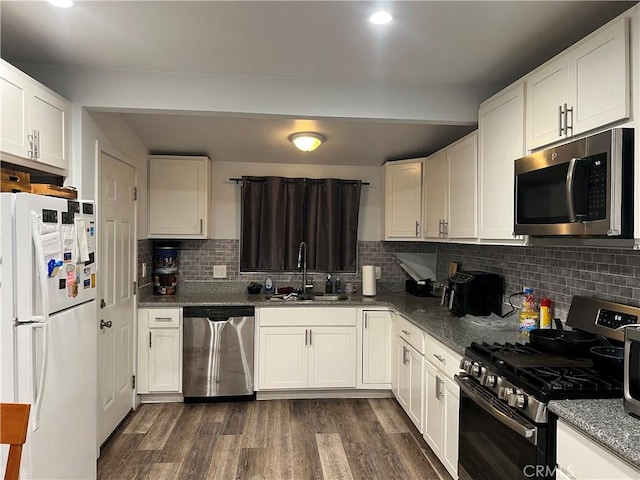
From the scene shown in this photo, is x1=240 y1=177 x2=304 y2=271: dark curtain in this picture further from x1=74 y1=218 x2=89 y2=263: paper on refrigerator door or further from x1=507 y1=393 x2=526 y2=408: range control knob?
x1=507 y1=393 x2=526 y2=408: range control knob

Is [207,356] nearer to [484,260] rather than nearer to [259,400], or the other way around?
[259,400]

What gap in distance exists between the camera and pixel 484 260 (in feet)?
11.1

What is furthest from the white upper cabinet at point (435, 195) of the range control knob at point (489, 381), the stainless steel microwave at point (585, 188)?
the range control knob at point (489, 381)

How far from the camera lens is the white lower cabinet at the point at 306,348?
11.9 feet

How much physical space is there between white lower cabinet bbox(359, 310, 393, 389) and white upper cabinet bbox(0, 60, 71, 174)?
256 cm

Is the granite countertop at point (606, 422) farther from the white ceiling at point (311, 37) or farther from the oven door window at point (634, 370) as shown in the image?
the white ceiling at point (311, 37)

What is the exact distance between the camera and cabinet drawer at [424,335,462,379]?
2.29 meters

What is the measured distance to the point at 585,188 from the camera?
5.47 ft

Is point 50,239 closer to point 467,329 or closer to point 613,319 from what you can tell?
point 467,329

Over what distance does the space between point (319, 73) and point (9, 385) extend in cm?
220

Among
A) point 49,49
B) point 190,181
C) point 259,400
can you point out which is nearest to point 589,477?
point 259,400

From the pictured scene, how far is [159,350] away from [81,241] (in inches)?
68.8

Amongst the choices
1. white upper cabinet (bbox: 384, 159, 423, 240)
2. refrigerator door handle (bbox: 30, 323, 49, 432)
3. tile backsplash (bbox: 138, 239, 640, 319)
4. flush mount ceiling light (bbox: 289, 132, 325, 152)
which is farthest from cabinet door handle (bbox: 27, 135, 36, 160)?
white upper cabinet (bbox: 384, 159, 423, 240)

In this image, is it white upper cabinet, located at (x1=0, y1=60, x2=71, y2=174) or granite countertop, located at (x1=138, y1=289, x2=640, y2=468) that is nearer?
granite countertop, located at (x1=138, y1=289, x2=640, y2=468)
